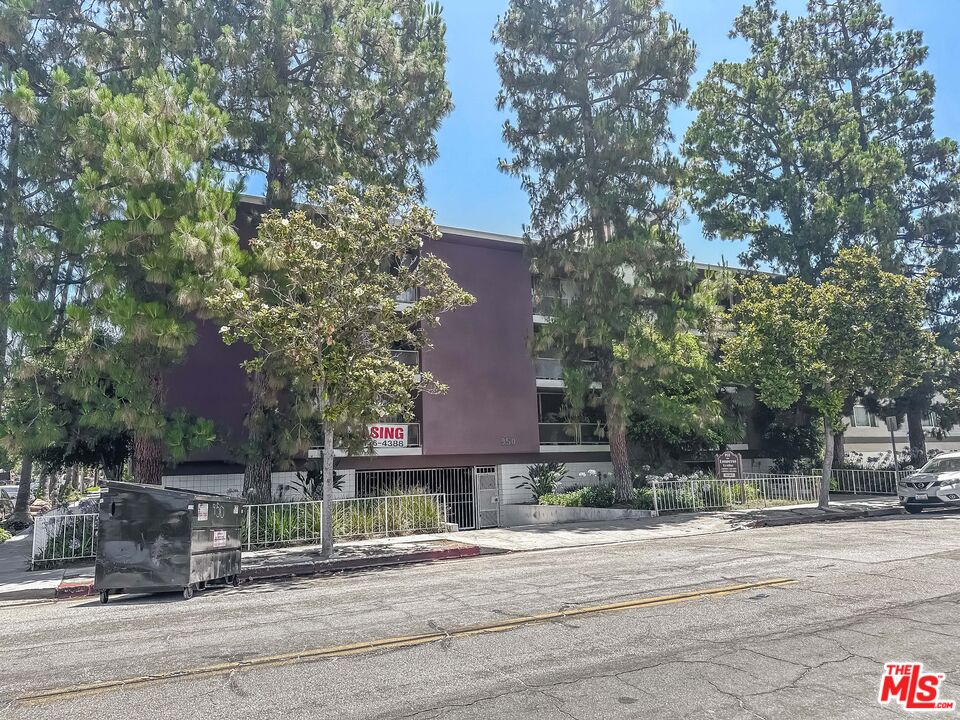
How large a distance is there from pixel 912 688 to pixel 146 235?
593 inches

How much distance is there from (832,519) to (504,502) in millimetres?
10315

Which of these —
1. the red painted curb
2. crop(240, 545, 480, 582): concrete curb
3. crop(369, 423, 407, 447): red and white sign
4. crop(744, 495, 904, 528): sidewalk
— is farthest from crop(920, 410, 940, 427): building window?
the red painted curb

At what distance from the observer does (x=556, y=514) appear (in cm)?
2139

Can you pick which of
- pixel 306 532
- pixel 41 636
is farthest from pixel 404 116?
pixel 41 636

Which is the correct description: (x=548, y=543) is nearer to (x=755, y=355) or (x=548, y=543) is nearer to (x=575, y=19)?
(x=755, y=355)

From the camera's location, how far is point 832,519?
1875 centimetres

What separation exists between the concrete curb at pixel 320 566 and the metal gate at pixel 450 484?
9.15 metres

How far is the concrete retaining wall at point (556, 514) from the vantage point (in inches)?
800

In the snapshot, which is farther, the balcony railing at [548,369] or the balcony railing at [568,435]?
the balcony railing at [568,435]

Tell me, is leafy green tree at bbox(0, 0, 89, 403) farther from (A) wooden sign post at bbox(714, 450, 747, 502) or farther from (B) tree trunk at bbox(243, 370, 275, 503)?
(A) wooden sign post at bbox(714, 450, 747, 502)

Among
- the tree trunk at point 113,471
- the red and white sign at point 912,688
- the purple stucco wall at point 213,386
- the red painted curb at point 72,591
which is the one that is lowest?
the red painted curb at point 72,591

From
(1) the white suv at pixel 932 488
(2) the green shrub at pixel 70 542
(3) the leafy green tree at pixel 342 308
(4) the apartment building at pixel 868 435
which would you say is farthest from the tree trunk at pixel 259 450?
(4) the apartment building at pixel 868 435

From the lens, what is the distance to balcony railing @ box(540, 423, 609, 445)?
25.6 metres

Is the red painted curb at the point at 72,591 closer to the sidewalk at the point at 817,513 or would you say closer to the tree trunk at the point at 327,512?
the tree trunk at the point at 327,512
